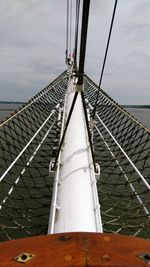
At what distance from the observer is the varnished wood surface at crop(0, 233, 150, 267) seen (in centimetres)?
135

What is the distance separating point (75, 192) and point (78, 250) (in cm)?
312

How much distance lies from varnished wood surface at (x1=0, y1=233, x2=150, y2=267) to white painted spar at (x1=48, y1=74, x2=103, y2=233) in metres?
2.05

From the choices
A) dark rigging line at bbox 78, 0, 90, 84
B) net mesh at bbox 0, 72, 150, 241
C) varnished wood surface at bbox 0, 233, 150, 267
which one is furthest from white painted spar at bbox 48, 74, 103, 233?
varnished wood surface at bbox 0, 233, 150, 267

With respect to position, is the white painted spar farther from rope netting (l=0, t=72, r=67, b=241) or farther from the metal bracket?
the metal bracket

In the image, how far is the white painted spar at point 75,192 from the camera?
149 inches

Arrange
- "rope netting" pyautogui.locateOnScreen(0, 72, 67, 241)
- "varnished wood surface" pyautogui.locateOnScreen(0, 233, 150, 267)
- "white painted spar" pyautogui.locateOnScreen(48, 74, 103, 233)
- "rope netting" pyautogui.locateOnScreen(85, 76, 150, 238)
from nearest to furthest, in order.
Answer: "varnished wood surface" pyautogui.locateOnScreen(0, 233, 150, 267) → "white painted spar" pyautogui.locateOnScreen(48, 74, 103, 233) → "rope netting" pyautogui.locateOnScreen(85, 76, 150, 238) → "rope netting" pyautogui.locateOnScreen(0, 72, 67, 241)

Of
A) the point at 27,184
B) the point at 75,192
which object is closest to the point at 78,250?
the point at 75,192

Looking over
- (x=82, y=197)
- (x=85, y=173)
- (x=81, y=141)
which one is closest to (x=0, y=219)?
(x=81, y=141)

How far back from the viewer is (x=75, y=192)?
453cm

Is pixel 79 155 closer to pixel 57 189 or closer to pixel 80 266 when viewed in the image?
pixel 57 189

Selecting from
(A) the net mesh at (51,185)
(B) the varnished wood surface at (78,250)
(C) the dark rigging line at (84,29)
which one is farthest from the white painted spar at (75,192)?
(B) the varnished wood surface at (78,250)

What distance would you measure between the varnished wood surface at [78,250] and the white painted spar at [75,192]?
80.9 inches

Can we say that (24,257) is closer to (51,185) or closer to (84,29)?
(84,29)

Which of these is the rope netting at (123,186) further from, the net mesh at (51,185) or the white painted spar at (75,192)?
the white painted spar at (75,192)
